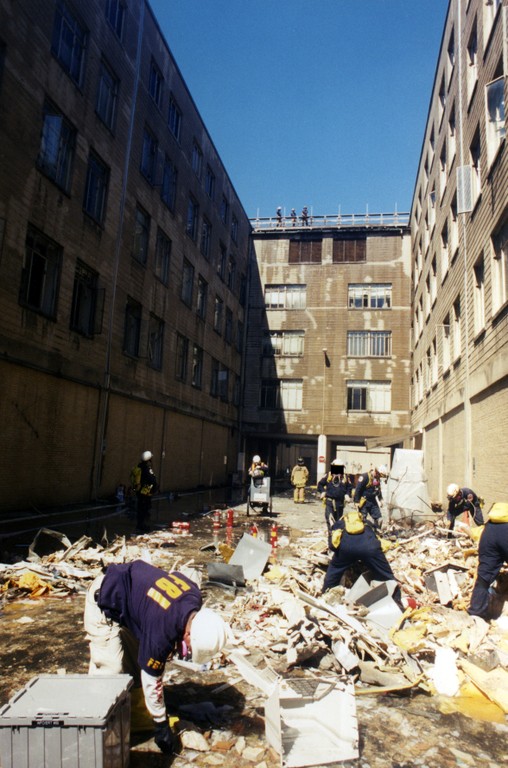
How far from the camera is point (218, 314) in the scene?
1224 inches

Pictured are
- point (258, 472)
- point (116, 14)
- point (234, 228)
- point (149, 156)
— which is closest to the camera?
point (258, 472)

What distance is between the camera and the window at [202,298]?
2736cm

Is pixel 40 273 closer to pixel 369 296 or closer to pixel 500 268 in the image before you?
pixel 500 268

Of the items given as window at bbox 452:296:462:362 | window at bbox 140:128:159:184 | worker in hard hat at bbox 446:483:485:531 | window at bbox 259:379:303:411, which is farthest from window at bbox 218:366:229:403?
worker in hard hat at bbox 446:483:485:531

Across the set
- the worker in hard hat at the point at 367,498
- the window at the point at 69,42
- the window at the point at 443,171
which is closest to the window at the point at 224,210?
the window at the point at 443,171

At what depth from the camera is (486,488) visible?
12375 mm

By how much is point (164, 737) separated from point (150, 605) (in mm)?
944

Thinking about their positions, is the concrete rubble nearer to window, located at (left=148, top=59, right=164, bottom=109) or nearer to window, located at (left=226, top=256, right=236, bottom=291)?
window, located at (left=148, top=59, right=164, bottom=109)

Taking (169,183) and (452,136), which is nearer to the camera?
(452,136)

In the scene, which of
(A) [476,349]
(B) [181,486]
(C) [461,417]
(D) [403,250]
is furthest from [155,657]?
(D) [403,250]

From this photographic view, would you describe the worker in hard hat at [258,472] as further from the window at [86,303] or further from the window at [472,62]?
the window at [472,62]

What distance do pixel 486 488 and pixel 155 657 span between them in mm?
11041

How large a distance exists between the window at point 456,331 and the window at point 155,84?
599 inches

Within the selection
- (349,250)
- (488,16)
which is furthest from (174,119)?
(349,250)
